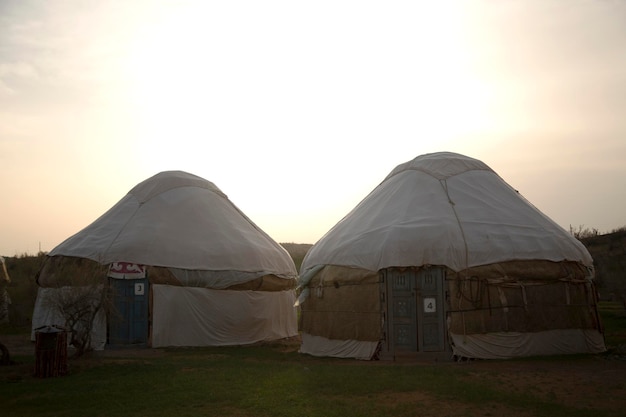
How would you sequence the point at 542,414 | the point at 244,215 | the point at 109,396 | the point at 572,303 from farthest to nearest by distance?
the point at 244,215
the point at 572,303
the point at 109,396
the point at 542,414

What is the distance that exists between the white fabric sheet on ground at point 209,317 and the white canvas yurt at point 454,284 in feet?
9.78

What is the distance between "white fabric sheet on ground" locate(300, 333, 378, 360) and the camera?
40.9 ft

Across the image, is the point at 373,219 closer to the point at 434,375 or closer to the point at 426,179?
Result: the point at 426,179

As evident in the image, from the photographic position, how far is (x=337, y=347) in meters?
13.1

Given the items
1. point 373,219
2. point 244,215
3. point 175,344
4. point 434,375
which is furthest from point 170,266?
point 434,375

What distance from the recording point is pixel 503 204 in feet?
44.7

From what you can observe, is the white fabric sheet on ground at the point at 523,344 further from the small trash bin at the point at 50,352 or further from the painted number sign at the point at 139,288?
the painted number sign at the point at 139,288

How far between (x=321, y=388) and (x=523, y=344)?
197 inches

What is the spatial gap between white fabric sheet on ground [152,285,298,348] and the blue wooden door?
26cm

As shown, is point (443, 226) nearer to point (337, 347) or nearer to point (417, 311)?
point (417, 311)

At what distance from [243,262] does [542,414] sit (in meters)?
10.1

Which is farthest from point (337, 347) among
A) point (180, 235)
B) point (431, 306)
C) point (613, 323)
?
point (613, 323)

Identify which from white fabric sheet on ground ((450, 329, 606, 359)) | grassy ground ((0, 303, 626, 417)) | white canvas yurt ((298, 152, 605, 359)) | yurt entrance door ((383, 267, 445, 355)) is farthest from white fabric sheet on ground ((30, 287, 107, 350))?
white fabric sheet on ground ((450, 329, 606, 359))

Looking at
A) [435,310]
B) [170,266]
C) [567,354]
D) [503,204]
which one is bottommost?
[567,354]
